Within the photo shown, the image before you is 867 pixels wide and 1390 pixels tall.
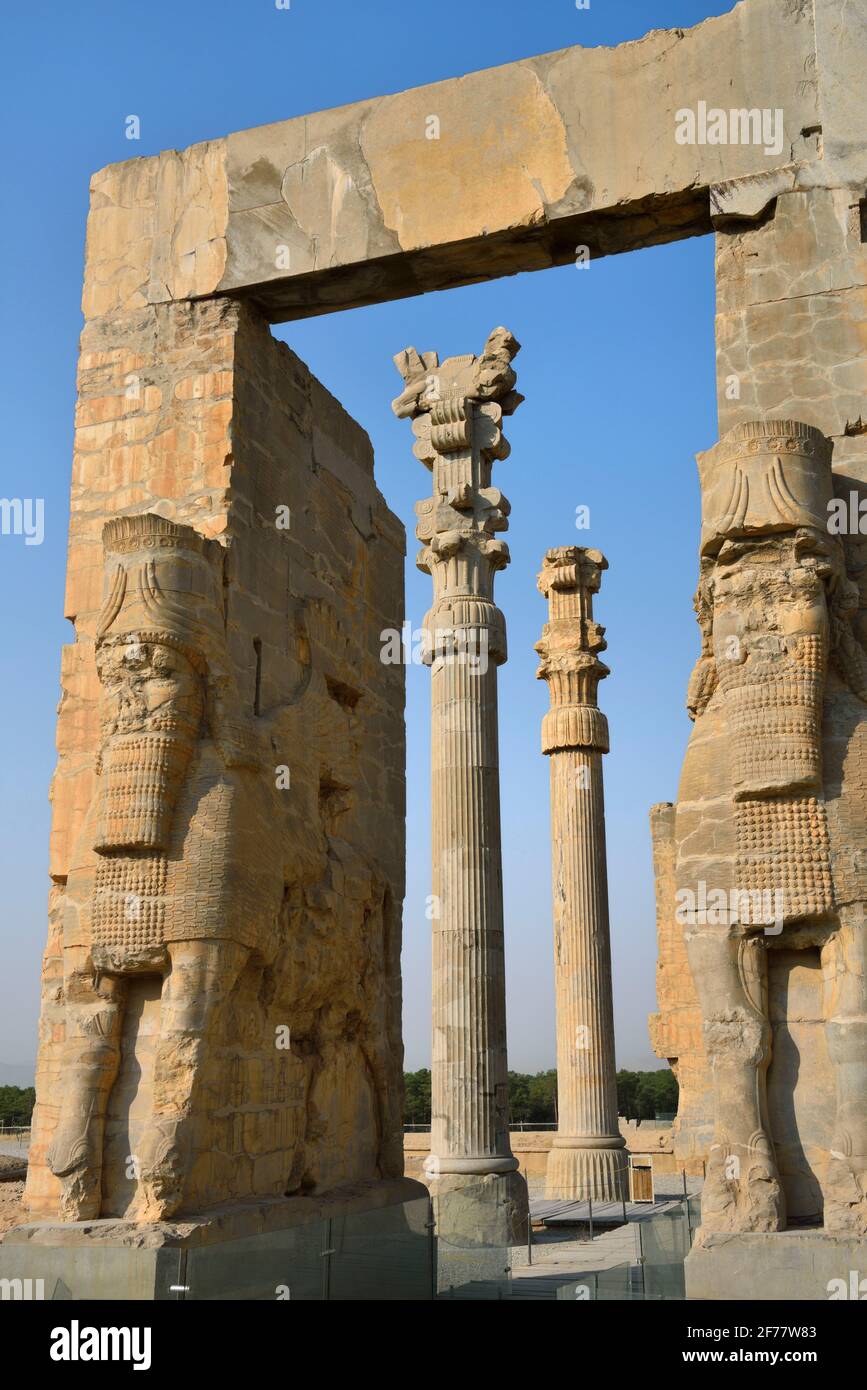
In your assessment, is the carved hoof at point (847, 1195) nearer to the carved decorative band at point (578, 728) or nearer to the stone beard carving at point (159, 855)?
the stone beard carving at point (159, 855)

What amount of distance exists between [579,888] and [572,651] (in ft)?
9.20

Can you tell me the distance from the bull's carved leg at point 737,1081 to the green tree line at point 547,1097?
30641 millimetres

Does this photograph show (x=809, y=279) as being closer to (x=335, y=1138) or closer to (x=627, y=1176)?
(x=335, y=1138)

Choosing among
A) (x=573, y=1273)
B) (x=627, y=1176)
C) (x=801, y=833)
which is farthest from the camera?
(x=627, y=1176)

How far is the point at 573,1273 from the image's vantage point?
8789 millimetres

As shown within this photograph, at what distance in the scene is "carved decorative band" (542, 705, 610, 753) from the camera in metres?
16.5

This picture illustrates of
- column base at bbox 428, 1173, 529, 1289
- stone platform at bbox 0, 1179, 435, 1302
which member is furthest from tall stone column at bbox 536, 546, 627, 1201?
stone platform at bbox 0, 1179, 435, 1302

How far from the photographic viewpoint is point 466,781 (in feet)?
37.4

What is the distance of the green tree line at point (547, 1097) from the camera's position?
3666 centimetres

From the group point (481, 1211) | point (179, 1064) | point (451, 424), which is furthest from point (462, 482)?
point (179, 1064)

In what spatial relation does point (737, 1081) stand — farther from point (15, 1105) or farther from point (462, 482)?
point (15, 1105)

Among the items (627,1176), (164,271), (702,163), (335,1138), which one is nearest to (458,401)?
(164,271)

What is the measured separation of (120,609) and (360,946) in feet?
7.74

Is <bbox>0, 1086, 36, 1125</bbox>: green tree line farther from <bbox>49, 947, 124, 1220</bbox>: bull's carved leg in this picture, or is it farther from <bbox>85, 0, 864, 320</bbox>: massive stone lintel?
<bbox>85, 0, 864, 320</bbox>: massive stone lintel
